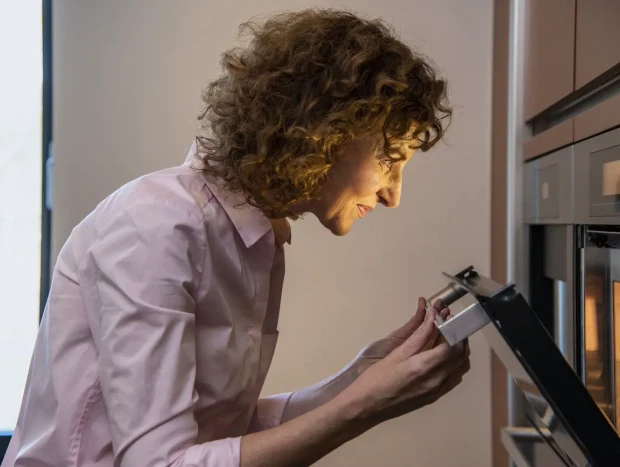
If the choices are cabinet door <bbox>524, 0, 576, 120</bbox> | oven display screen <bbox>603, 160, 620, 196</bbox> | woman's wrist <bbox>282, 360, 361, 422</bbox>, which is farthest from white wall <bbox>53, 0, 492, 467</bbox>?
oven display screen <bbox>603, 160, 620, 196</bbox>

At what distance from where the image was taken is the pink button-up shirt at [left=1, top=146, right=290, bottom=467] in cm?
67

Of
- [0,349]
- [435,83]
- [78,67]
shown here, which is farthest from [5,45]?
[435,83]

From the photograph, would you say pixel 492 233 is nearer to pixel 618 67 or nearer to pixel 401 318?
pixel 401 318

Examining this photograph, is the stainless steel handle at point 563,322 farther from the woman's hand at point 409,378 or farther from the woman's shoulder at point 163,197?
the woman's shoulder at point 163,197

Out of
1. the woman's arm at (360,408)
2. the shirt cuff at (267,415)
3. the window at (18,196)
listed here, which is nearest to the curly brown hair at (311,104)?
the woman's arm at (360,408)

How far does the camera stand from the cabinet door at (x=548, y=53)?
3.35ft

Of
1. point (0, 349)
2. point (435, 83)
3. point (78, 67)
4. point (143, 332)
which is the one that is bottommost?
point (0, 349)

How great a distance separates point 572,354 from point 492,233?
2.17 feet

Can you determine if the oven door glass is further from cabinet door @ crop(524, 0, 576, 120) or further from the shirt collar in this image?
the shirt collar

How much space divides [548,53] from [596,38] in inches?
10.9

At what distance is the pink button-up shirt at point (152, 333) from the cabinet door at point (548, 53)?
590 millimetres

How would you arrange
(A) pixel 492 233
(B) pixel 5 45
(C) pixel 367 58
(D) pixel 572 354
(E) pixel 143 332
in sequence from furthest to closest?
(B) pixel 5 45 → (A) pixel 492 233 → (D) pixel 572 354 → (C) pixel 367 58 → (E) pixel 143 332

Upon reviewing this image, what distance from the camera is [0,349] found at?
184 cm

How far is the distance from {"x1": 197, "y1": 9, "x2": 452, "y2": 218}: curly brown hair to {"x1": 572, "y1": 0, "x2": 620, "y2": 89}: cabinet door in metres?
0.23
